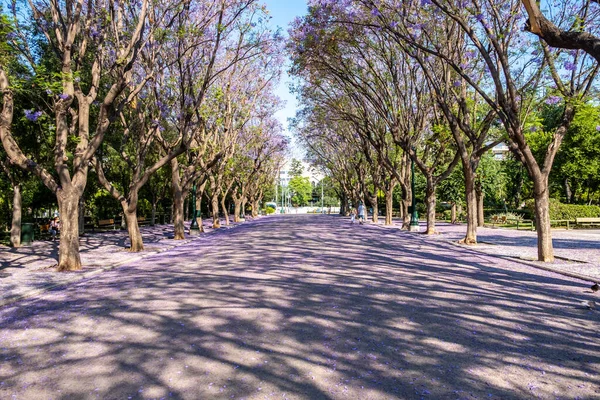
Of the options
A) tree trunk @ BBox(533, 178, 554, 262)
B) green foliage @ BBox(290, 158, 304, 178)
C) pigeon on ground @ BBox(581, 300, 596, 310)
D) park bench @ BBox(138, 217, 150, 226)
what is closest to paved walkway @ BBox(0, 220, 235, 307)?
pigeon on ground @ BBox(581, 300, 596, 310)

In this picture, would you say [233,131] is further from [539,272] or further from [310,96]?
[539,272]

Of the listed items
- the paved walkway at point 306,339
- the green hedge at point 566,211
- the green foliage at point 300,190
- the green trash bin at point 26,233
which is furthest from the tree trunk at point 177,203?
the green foliage at point 300,190

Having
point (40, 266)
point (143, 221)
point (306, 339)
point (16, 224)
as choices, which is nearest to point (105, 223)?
point (143, 221)

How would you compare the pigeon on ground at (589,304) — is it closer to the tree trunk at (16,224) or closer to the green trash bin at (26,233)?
the tree trunk at (16,224)

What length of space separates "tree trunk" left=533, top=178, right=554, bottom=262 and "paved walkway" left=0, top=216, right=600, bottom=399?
308cm

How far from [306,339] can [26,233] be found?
19628 millimetres

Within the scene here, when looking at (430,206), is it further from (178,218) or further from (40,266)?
(40,266)

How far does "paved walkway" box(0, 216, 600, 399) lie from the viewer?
389 centimetres

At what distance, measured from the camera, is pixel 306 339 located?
5.19m

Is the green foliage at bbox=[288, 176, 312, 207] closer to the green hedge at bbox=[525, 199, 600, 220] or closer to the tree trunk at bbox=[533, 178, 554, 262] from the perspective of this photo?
the green hedge at bbox=[525, 199, 600, 220]

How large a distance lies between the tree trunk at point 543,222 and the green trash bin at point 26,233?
20.6 metres

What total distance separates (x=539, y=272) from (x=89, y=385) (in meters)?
10.5

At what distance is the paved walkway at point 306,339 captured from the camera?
12.8 ft

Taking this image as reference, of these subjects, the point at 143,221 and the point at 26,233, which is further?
the point at 143,221
